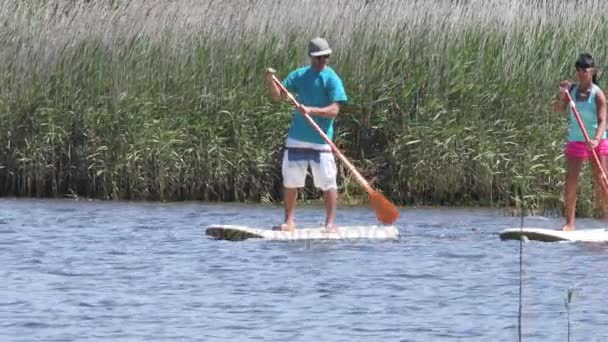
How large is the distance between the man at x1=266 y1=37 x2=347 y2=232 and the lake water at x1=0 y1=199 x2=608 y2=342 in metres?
0.44

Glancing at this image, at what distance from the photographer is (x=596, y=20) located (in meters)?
19.3

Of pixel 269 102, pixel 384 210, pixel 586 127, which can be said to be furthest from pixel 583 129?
pixel 269 102

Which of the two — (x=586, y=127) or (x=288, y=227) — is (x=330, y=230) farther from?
(x=586, y=127)

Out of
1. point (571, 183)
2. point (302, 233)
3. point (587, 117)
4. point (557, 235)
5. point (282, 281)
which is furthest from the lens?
point (587, 117)

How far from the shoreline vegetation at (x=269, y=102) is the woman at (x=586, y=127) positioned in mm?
2323

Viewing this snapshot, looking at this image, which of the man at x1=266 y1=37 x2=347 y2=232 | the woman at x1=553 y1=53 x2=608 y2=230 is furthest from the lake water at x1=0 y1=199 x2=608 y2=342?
the woman at x1=553 y1=53 x2=608 y2=230

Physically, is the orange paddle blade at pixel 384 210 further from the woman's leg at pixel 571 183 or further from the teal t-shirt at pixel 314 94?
the woman's leg at pixel 571 183

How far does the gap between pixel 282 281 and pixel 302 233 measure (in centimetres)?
227

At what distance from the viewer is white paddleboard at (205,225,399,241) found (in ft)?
50.6

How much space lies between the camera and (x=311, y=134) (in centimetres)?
1555

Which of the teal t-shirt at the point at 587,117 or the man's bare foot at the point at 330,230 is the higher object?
the teal t-shirt at the point at 587,117

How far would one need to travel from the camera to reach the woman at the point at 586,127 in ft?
51.0

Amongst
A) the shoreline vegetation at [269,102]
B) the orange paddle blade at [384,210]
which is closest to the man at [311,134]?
the orange paddle blade at [384,210]

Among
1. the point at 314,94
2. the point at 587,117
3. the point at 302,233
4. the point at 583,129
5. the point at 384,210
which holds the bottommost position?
the point at 302,233
